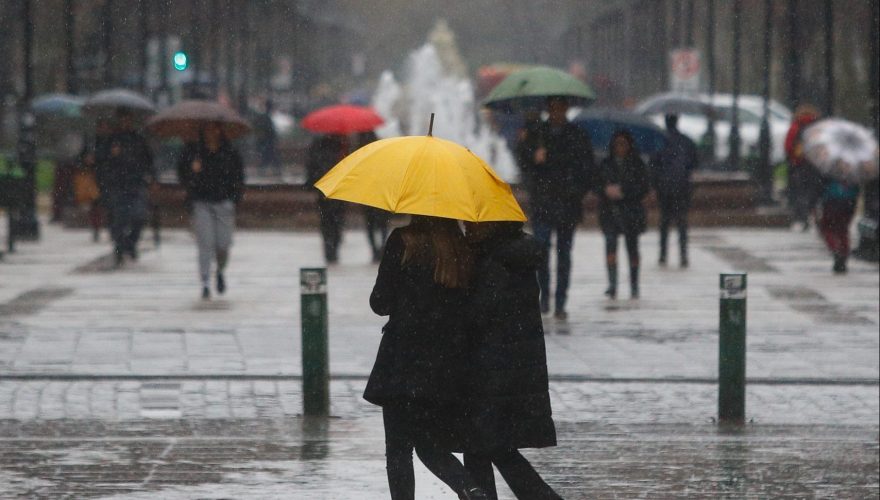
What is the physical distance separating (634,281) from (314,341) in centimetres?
693

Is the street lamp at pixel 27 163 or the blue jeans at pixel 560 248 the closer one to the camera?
the blue jeans at pixel 560 248

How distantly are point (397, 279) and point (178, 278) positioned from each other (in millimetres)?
12677

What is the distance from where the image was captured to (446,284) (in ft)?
21.1

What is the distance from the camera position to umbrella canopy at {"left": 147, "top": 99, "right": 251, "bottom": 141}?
17.6 m

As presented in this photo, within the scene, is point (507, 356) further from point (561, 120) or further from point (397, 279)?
point (561, 120)

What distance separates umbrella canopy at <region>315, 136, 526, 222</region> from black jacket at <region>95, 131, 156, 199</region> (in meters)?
14.1

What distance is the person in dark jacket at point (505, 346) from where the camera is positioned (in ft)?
21.3

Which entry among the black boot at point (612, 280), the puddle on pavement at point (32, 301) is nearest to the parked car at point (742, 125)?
the black boot at point (612, 280)

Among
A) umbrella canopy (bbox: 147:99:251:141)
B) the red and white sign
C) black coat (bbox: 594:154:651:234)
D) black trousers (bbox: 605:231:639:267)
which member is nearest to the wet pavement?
black trousers (bbox: 605:231:639:267)

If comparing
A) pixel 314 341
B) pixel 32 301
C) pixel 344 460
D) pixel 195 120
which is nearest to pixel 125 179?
pixel 195 120

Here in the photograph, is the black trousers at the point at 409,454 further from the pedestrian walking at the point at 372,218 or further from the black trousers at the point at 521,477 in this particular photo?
the pedestrian walking at the point at 372,218

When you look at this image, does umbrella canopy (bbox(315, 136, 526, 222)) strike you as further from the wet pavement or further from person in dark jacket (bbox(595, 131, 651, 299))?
person in dark jacket (bbox(595, 131, 651, 299))

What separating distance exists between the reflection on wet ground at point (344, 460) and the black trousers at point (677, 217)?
954 centimetres

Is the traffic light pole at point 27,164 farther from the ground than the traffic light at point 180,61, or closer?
closer
